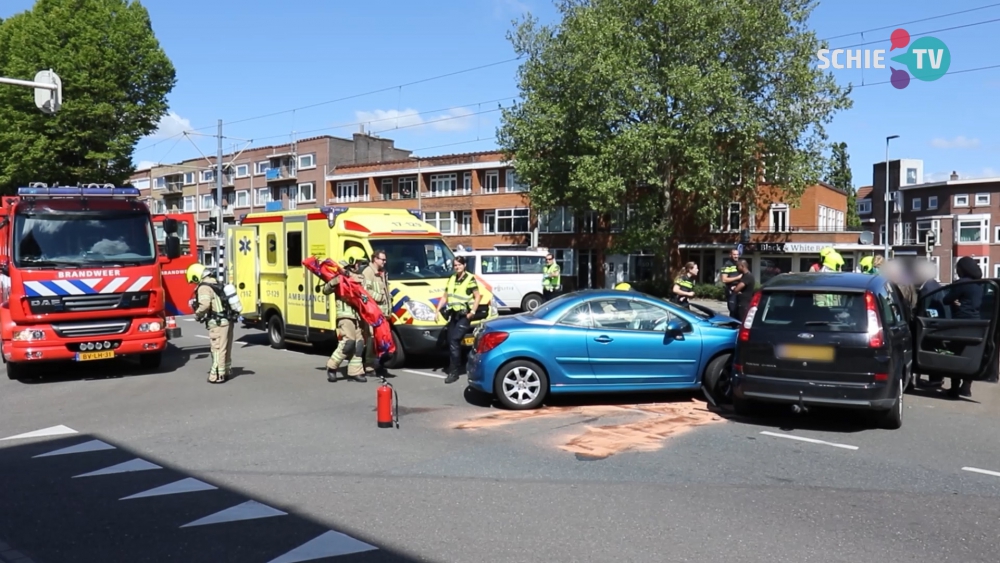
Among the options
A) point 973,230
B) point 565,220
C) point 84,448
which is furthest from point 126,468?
point 973,230

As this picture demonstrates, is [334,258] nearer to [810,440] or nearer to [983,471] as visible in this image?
[810,440]

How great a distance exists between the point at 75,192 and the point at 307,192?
62370 mm

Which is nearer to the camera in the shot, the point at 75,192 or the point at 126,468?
the point at 126,468

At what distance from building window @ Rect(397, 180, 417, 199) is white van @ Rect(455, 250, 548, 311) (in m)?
36.9

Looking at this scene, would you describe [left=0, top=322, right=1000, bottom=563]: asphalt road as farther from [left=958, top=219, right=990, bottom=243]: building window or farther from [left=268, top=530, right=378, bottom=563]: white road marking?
[left=958, top=219, right=990, bottom=243]: building window

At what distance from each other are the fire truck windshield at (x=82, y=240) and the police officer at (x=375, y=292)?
3.37 m

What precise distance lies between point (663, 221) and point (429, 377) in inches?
1195

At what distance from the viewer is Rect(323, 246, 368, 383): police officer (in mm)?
12164

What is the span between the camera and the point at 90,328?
40.1 ft

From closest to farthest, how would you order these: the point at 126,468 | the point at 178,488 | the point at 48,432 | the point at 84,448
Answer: the point at 178,488, the point at 126,468, the point at 84,448, the point at 48,432

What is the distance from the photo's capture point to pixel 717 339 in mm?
10016

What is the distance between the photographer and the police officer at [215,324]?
40.0 ft

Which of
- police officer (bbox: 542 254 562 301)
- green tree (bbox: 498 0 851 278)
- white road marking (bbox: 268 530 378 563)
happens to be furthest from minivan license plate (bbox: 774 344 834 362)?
green tree (bbox: 498 0 851 278)

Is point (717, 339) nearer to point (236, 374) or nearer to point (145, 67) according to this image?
point (236, 374)
